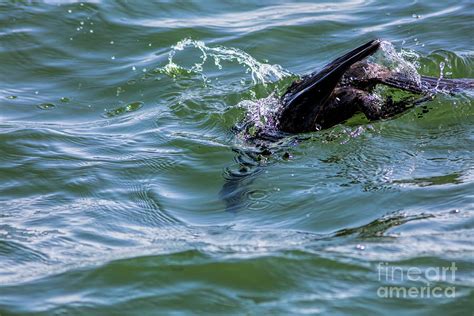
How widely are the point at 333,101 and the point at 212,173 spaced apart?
99 cm

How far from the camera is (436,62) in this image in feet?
25.5

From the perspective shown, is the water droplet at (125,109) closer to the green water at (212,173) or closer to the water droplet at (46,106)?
the green water at (212,173)

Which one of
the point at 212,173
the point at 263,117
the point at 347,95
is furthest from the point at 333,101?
the point at 212,173

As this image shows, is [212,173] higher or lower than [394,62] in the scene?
lower

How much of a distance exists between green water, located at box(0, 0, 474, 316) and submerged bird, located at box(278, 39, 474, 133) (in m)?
0.14

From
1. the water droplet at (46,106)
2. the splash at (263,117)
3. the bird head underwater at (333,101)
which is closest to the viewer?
the bird head underwater at (333,101)

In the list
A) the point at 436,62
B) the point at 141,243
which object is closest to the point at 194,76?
the point at 436,62

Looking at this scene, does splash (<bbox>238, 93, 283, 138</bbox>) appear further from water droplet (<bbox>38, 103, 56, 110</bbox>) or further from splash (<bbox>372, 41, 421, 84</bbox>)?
water droplet (<bbox>38, 103, 56, 110</bbox>)

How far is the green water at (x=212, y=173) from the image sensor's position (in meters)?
4.50

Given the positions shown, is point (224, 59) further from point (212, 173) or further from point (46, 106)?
point (212, 173)

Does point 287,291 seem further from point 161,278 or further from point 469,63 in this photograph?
point 469,63

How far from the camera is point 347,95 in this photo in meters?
5.73

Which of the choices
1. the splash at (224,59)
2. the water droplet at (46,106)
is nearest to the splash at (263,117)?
the splash at (224,59)

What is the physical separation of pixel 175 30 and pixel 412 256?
202 inches
